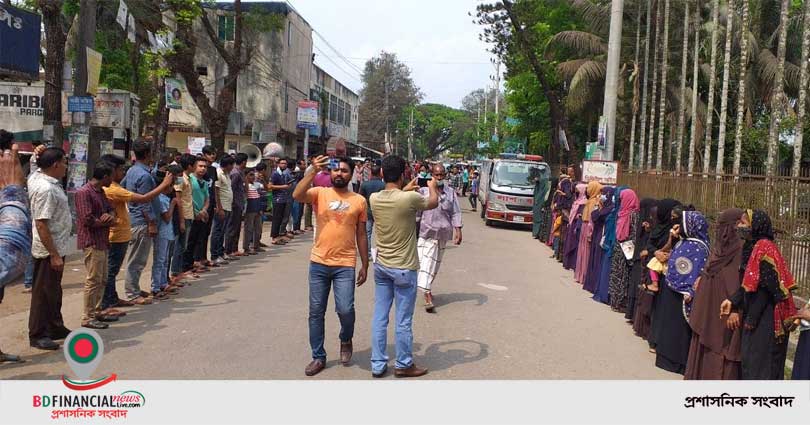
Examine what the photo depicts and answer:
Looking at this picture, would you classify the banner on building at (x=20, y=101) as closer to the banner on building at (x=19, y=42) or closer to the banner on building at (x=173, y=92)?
the banner on building at (x=173, y=92)

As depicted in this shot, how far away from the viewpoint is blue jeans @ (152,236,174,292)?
27.2 feet

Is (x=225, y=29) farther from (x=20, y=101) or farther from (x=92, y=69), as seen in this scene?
(x=92, y=69)

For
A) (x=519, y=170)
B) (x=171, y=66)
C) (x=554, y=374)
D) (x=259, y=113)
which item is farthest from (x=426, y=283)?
(x=259, y=113)

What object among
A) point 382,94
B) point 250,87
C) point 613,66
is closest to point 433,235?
point 613,66

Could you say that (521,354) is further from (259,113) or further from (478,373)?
(259,113)

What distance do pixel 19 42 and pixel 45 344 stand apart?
282 inches

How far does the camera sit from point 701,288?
5.49 metres

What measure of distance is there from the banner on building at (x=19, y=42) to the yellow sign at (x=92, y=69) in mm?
879

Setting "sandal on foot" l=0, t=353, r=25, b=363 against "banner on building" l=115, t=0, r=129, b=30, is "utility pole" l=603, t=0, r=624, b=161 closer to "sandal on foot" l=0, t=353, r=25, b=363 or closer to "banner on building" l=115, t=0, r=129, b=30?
"banner on building" l=115, t=0, r=129, b=30

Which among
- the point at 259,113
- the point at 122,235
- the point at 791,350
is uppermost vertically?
the point at 259,113

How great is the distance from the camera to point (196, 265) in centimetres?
1016

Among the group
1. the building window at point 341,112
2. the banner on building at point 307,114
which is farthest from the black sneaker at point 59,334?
the building window at point 341,112

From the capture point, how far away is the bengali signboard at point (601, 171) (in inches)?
498

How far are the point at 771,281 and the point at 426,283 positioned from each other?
3925 mm
